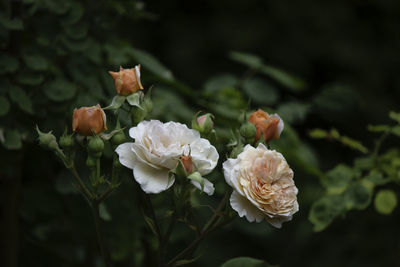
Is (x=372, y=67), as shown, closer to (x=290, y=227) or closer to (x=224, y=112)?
(x=290, y=227)

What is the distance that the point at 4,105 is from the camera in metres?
1.13

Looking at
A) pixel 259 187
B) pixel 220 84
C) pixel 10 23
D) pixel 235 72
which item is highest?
pixel 259 187

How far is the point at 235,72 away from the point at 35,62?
168 cm

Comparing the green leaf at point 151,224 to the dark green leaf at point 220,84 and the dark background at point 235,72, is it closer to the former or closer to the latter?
the dark background at point 235,72

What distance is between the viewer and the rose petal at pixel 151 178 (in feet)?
2.59

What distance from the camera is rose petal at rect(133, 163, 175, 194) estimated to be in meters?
0.79

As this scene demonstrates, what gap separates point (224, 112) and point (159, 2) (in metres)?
1.47

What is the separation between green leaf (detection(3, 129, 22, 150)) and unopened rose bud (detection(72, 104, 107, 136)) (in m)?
0.33

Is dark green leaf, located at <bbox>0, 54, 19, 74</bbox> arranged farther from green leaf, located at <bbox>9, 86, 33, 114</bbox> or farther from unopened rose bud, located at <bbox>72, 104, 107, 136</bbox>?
unopened rose bud, located at <bbox>72, 104, 107, 136</bbox>

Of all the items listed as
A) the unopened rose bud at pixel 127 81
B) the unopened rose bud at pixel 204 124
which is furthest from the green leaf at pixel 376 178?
the unopened rose bud at pixel 127 81

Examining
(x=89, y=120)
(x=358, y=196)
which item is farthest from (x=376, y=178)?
(x=89, y=120)

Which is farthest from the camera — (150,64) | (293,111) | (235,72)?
(235,72)

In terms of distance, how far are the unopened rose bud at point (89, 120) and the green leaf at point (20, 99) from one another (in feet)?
1.09

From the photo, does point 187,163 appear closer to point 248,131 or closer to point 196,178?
point 196,178
